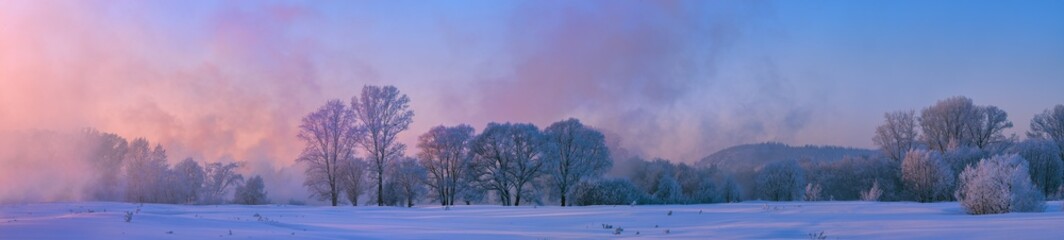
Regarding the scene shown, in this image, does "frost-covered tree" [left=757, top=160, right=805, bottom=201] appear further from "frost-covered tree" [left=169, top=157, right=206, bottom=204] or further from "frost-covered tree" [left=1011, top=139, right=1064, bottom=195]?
"frost-covered tree" [left=169, top=157, right=206, bottom=204]

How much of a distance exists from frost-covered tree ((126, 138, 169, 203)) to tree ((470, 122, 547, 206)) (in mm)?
22137

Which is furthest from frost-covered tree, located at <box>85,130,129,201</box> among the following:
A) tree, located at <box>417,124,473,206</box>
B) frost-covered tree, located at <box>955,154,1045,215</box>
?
frost-covered tree, located at <box>955,154,1045,215</box>

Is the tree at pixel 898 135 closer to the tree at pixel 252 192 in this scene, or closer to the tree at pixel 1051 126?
the tree at pixel 1051 126

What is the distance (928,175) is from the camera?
2137 inches

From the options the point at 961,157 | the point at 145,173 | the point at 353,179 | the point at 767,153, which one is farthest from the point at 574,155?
the point at 767,153

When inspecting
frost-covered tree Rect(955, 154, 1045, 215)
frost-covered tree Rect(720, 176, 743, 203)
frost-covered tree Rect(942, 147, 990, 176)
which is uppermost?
frost-covered tree Rect(942, 147, 990, 176)

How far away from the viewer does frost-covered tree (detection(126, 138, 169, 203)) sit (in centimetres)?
5250

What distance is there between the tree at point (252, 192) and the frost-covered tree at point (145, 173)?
5652mm

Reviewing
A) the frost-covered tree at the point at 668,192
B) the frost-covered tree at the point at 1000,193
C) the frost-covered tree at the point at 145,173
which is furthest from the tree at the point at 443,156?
the frost-covered tree at the point at 1000,193

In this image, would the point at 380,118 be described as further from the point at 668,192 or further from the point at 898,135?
the point at 898,135

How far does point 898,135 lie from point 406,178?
4582 centimetres

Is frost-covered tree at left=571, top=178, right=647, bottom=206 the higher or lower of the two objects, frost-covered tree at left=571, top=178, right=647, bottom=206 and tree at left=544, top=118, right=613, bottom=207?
the lower

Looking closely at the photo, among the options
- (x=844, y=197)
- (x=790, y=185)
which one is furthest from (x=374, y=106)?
(x=844, y=197)

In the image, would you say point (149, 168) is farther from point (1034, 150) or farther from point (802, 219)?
point (1034, 150)
